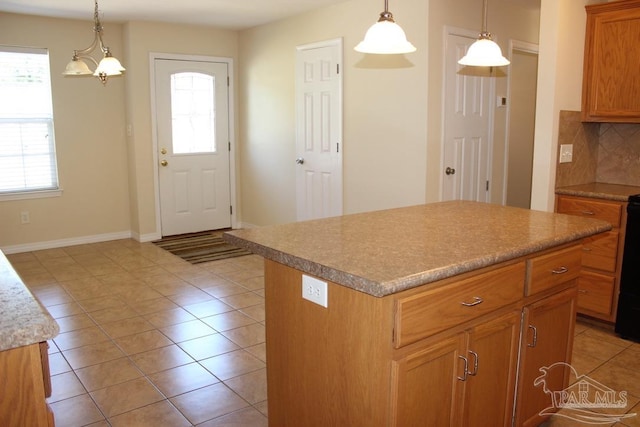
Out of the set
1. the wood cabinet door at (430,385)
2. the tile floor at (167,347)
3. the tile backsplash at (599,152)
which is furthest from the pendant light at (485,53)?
the tile floor at (167,347)

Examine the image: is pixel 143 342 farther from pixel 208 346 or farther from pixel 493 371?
pixel 493 371

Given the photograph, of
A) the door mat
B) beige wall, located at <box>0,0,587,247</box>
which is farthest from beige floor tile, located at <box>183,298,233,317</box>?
beige wall, located at <box>0,0,587,247</box>

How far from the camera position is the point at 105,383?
2.91 meters

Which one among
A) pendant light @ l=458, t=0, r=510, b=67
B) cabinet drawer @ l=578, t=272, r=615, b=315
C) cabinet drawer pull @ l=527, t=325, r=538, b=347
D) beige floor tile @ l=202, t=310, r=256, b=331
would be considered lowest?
beige floor tile @ l=202, t=310, r=256, b=331

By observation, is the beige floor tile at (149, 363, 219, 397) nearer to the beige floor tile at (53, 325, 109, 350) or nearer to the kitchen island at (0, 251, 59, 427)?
the beige floor tile at (53, 325, 109, 350)

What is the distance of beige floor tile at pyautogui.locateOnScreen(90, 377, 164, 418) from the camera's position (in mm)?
2660

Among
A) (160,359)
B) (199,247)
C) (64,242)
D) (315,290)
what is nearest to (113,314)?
(160,359)

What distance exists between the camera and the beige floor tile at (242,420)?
252 centimetres

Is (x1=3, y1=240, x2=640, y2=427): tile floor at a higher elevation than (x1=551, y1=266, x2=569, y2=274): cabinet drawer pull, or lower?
lower

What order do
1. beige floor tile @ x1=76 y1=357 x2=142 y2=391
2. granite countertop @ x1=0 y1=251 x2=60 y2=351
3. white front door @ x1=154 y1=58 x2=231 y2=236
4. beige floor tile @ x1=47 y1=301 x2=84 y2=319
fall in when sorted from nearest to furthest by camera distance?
granite countertop @ x1=0 y1=251 x2=60 y2=351 < beige floor tile @ x1=76 y1=357 x2=142 y2=391 < beige floor tile @ x1=47 y1=301 x2=84 y2=319 < white front door @ x1=154 y1=58 x2=231 y2=236

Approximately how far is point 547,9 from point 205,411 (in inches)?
130

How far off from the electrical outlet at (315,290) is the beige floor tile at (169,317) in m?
2.19

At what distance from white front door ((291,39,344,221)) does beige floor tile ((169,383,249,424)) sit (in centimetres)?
277

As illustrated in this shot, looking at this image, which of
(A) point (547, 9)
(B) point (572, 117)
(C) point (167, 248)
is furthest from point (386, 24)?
(C) point (167, 248)
